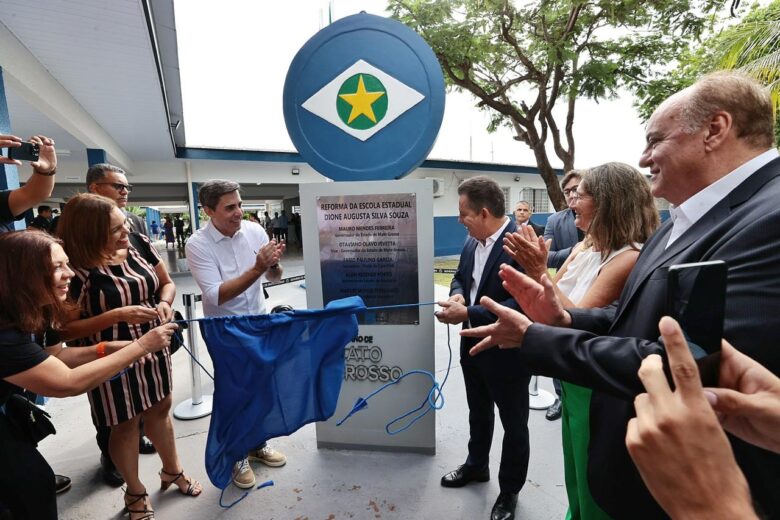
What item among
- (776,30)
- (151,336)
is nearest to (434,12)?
(776,30)

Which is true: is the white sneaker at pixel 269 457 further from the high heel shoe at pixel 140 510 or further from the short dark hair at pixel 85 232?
the short dark hair at pixel 85 232

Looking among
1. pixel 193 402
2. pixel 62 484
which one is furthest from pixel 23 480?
pixel 193 402

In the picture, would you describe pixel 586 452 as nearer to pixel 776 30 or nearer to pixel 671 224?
pixel 671 224

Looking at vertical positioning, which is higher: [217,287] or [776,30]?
[776,30]

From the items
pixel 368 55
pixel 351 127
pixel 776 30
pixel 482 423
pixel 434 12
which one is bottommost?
pixel 482 423

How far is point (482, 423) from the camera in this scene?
7.53ft

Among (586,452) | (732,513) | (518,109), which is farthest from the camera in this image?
(518,109)

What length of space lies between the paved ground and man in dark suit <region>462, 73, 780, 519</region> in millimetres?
1227

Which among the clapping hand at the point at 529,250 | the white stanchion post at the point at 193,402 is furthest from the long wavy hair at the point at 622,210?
the white stanchion post at the point at 193,402

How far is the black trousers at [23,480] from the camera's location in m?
1.39

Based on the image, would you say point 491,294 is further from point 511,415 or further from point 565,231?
point 565,231

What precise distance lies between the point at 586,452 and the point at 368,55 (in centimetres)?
236

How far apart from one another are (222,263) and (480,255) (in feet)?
5.54

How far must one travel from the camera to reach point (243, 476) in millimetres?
2355
